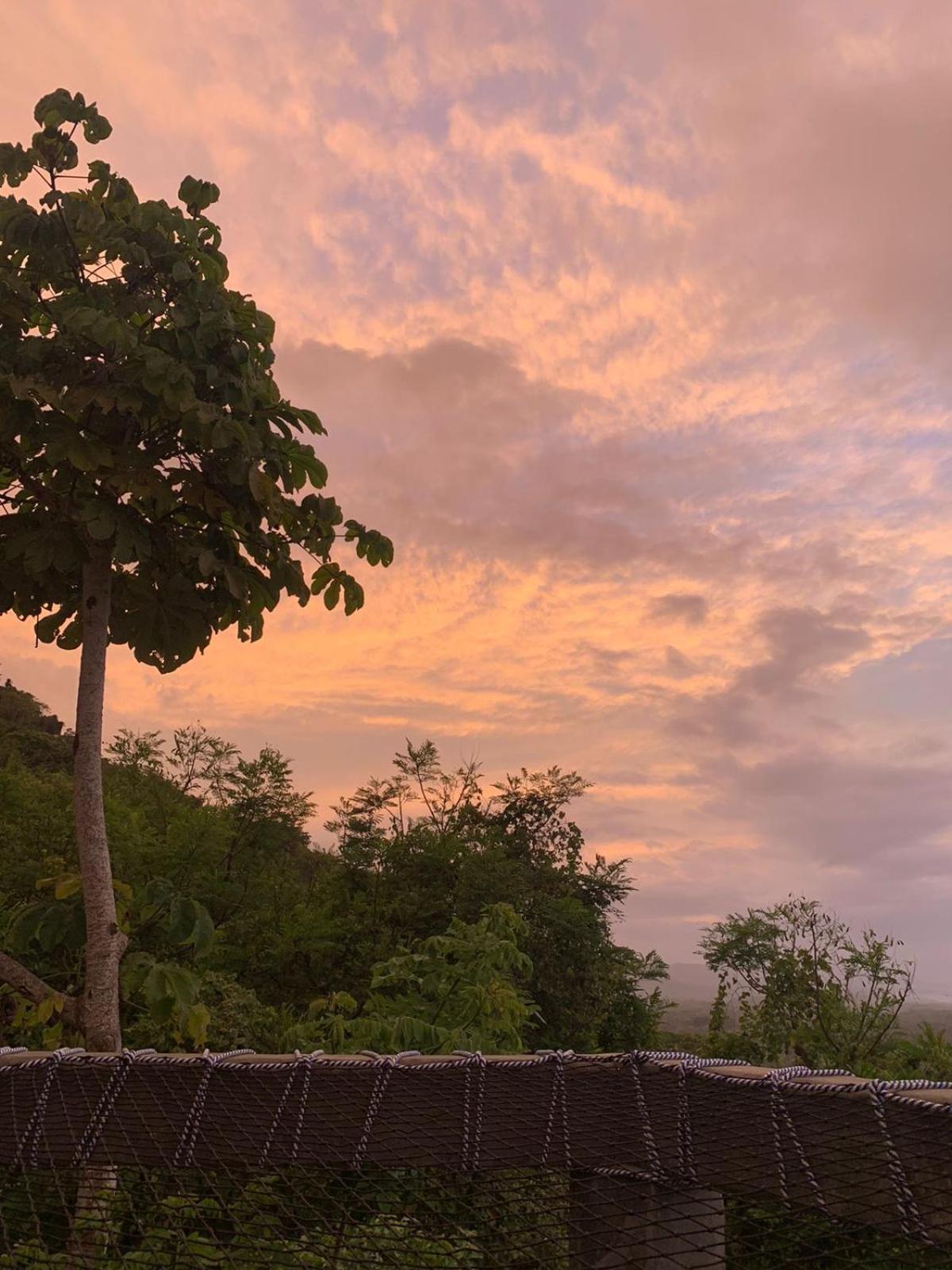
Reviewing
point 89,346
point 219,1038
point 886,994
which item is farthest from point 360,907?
point 89,346

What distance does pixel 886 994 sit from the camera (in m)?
6.95

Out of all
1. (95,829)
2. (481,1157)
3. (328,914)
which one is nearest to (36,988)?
(95,829)

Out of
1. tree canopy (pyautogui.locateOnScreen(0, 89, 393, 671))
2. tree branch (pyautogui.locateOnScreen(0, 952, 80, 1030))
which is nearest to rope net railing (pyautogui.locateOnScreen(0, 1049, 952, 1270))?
tree branch (pyautogui.locateOnScreen(0, 952, 80, 1030))

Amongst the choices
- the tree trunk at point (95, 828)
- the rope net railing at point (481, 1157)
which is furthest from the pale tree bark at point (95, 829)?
the rope net railing at point (481, 1157)

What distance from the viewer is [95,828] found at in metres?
2.83

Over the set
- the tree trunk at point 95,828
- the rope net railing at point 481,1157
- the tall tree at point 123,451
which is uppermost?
the tall tree at point 123,451

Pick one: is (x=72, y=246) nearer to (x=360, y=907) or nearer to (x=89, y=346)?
(x=89, y=346)

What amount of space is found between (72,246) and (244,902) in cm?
701

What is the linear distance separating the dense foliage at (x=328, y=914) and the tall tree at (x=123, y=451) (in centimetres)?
83

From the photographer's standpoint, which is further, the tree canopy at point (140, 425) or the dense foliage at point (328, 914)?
the dense foliage at point (328, 914)

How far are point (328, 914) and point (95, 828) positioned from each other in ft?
20.7

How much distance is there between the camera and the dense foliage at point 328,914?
400 cm

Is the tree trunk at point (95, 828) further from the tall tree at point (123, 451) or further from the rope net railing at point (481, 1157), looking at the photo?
the rope net railing at point (481, 1157)

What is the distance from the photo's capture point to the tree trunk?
8.78 ft
